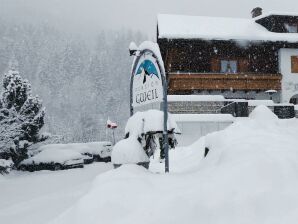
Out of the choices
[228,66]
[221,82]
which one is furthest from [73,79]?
[221,82]

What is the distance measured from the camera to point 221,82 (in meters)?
23.2

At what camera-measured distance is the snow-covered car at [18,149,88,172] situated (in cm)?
2109

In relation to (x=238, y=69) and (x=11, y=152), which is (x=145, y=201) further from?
(x=238, y=69)

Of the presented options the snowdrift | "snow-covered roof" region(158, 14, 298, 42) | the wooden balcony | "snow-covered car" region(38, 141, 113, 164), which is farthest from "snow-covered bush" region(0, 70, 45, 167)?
the snowdrift

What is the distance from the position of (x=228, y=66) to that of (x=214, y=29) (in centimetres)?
267

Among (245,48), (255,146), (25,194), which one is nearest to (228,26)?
(245,48)

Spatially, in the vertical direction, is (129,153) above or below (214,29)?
below

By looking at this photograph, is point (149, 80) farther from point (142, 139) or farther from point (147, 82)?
point (142, 139)

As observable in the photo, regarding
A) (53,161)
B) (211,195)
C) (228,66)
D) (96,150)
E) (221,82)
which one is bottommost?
(53,161)

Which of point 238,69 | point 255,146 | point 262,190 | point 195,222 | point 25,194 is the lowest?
point 25,194

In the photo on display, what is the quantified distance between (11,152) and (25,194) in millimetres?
11350

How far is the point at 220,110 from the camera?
17719 millimetres

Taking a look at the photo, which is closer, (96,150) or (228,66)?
(228,66)

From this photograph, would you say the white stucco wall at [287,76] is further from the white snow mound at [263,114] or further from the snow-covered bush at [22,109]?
the snow-covered bush at [22,109]
